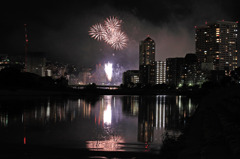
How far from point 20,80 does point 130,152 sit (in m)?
95.8

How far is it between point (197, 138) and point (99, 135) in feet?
29.9

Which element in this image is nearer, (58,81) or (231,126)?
(231,126)

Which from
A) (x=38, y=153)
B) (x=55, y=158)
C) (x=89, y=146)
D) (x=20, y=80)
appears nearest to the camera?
(x=55, y=158)

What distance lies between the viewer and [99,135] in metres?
19.5

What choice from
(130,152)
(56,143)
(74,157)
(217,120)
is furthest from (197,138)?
(56,143)

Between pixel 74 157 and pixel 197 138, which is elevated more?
pixel 197 138

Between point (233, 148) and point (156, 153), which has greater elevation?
point (233, 148)

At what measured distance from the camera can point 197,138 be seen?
11539 mm

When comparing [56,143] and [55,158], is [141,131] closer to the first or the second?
[56,143]

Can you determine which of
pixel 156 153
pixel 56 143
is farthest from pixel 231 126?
pixel 56 143

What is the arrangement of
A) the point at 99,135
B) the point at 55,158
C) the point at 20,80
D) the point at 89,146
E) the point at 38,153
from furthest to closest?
the point at 20,80, the point at 99,135, the point at 89,146, the point at 38,153, the point at 55,158

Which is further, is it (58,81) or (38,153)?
(58,81)

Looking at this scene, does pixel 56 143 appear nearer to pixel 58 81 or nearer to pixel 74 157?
pixel 74 157

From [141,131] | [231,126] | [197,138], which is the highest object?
[231,126]
